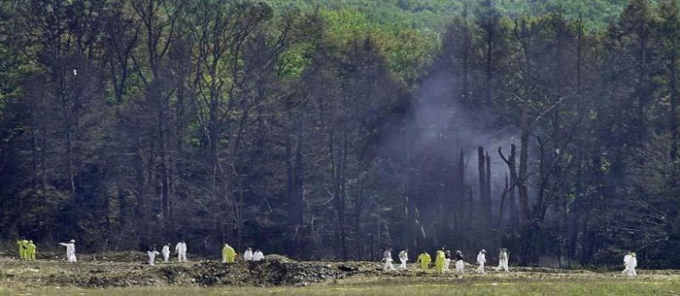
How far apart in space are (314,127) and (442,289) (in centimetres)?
3551

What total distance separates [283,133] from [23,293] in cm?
3571

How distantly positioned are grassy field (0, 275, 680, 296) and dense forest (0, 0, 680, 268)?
24.0 meters

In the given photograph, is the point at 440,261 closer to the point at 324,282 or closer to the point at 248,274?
the point at 324,282

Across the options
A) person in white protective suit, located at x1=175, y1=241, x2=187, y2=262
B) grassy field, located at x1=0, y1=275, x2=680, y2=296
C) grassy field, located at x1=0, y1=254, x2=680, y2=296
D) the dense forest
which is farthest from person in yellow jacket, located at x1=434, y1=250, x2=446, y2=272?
the dense forest

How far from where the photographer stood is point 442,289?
50438 mm

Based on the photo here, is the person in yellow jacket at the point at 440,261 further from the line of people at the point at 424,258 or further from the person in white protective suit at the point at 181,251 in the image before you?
the person in white protective suit at the point at 181,251

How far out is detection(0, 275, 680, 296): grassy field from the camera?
160ft

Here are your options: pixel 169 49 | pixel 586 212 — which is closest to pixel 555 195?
pixel 586 212

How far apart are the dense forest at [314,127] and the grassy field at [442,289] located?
24.0 m

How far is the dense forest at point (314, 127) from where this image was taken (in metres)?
80.7

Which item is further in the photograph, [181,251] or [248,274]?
[181,251]

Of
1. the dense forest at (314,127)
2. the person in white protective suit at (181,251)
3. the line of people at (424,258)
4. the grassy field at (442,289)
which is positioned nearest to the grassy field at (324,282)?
the grassy field at (442,289)

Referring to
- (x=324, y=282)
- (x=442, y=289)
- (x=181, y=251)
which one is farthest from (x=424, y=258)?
(x=442, y=289)

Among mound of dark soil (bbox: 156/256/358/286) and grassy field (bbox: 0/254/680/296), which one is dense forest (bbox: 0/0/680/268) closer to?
grassy field (bbox: 0/254/680/296)
